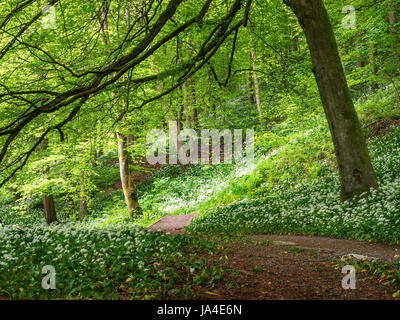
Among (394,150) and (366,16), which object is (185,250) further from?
(366,16)

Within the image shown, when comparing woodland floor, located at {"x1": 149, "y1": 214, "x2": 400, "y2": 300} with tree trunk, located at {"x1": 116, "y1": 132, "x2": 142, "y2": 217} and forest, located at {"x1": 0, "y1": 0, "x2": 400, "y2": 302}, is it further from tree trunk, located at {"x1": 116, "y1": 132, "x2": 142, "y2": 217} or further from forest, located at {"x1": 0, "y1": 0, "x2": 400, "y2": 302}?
tree trunk, located at {"x1": 116, "y1": 132, "x2": 142, "y2": 217}

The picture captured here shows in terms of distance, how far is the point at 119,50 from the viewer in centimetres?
639

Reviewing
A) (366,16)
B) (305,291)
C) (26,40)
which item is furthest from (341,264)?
(366,16)

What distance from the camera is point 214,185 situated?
17938 mm

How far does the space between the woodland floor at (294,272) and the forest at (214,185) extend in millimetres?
28

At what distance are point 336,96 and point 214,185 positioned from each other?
11229mm

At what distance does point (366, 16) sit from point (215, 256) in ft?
43.0

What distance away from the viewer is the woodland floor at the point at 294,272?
342 cm

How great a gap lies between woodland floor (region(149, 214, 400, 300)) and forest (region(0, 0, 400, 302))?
0.09 ft

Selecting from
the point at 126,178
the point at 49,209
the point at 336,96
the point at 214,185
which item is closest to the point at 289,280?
the point at 336,96

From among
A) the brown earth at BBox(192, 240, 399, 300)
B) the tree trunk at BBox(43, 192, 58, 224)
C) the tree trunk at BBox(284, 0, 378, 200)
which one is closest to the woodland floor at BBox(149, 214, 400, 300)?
the brown earth at BBox(192, 240, 399, 300)

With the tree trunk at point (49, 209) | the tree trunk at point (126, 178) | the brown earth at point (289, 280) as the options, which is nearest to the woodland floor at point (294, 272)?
the brown earth at point (289, 280)

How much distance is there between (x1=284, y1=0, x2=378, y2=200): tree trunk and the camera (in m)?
7.41
